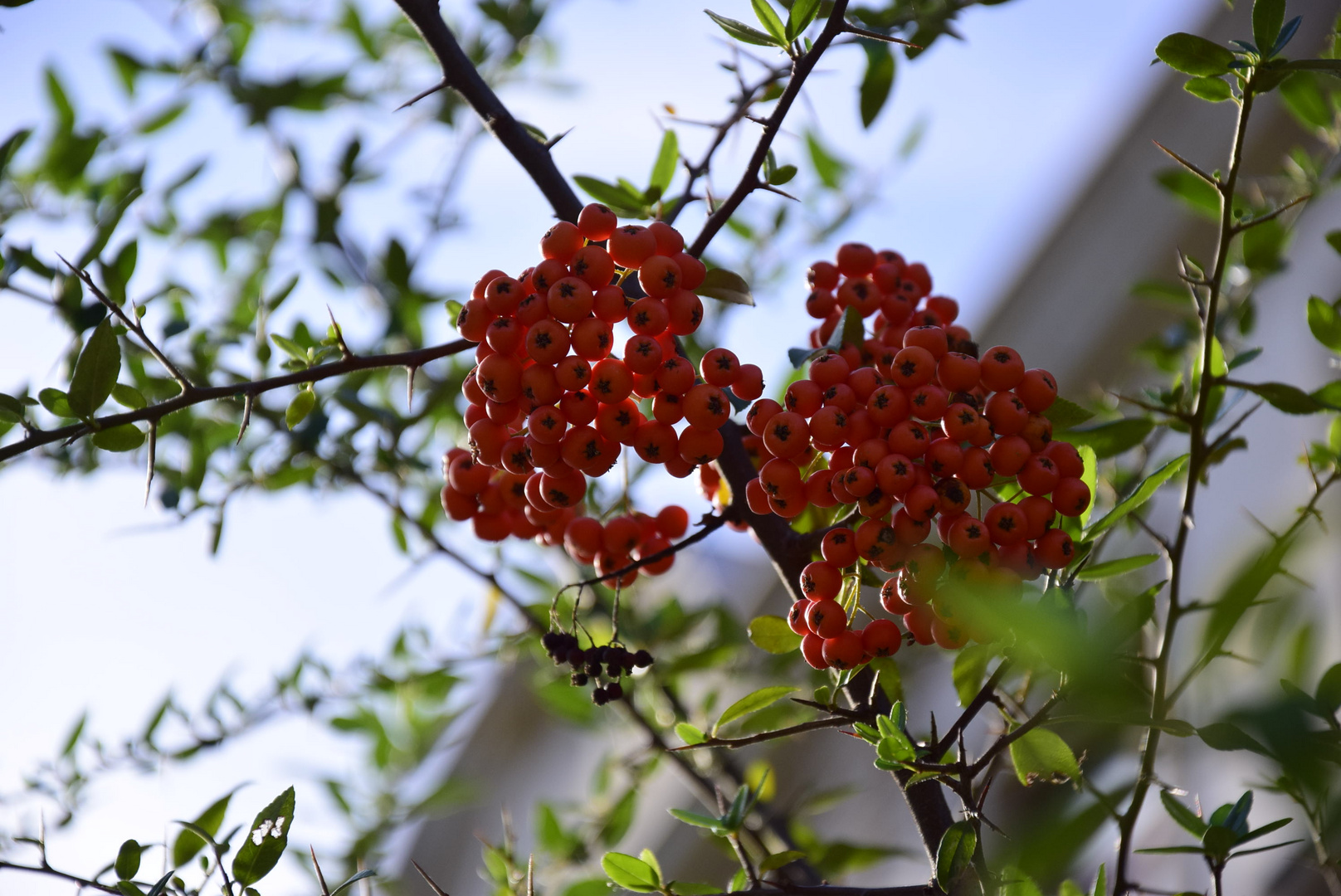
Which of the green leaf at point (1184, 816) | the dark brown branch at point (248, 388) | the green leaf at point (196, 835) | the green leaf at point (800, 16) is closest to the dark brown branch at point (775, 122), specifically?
the green leaf at point (800, 16)

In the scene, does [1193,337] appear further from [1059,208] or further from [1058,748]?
[1059,208]

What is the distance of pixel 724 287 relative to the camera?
1.28 meters

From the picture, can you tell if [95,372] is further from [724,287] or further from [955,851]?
[955,851]

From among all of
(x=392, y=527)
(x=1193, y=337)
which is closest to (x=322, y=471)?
(x=392, y=527)

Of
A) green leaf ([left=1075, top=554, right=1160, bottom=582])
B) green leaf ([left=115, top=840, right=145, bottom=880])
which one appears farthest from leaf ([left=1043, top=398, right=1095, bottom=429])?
green leaf ([left=115, top=840, right=145, bottom=880])

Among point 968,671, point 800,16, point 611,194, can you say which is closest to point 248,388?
point 611,194

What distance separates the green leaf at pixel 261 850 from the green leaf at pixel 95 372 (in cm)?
57

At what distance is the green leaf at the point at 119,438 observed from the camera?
1275mm

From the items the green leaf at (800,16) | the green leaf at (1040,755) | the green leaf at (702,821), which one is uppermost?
the green leaf at (800,16)

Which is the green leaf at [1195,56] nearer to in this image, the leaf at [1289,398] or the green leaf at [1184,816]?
the leaf at [1289,398]

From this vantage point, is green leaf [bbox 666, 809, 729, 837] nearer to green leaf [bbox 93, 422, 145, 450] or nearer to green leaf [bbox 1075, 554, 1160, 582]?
green leaf [bbox 1075, 554, 1160, 582]

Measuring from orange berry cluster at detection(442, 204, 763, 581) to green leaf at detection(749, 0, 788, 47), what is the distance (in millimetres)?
290

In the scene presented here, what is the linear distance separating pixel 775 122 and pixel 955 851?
2.79 ft

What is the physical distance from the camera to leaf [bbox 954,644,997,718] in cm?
121
